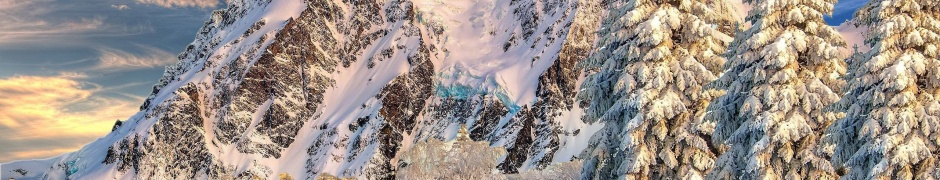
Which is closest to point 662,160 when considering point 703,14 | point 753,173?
point 753,173

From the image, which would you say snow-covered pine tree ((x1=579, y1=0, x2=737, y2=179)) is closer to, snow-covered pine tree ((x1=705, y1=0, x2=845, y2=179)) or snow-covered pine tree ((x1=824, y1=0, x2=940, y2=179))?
snow-covered pine tree ((x1=705, y1=0, x2=845, y2=179))

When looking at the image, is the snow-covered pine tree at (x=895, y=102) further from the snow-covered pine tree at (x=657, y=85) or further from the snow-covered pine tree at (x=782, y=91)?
the snow-covered pine tree at (x=657, y=85)

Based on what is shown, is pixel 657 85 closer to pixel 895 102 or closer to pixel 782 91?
pixel 782 91

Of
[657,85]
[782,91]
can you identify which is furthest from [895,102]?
[657,85]

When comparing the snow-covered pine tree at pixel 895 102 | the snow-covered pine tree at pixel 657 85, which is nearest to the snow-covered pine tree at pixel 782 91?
the snow-covered pine tree at pixel 895 102

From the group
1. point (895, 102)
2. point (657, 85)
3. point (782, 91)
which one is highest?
point (657, 85)

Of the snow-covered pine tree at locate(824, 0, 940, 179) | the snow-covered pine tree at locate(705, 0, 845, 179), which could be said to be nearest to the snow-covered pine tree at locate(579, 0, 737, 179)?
the snow-covered pine tree at locate(705, 0, 845, 179)

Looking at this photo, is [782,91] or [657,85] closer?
[782,91]
